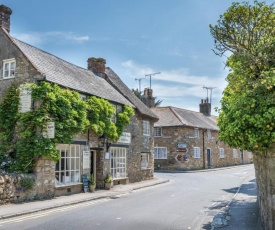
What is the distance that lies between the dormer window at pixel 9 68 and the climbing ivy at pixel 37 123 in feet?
2.98

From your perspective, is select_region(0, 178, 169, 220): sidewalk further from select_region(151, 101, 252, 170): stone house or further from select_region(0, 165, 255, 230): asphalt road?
select_region(151, 101, 252, 170): stone house

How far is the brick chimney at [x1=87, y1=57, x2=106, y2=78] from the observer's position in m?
24.8

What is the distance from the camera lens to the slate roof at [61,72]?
16013 millimetres

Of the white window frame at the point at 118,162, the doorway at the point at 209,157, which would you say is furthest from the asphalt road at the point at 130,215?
the doorway at the point at 209,157

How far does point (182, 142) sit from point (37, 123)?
24996 millimetres

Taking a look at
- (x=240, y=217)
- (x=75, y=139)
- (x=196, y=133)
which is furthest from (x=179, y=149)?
(x=240, y=217)

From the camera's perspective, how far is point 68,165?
637 inches

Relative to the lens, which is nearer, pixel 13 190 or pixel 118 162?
pixel 13 190

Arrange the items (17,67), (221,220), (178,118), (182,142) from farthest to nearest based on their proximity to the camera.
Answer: (178,118), (182,142), (17,67), (221,220)

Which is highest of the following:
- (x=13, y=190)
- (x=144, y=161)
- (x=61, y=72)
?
(x=61, y=72)

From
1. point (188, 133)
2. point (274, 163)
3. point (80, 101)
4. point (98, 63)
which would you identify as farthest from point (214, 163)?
point (274, 163)

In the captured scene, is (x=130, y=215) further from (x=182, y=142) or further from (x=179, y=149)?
(x=182, y=142)

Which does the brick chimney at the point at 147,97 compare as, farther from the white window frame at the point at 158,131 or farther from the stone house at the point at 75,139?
the stone house at the point at 75,139

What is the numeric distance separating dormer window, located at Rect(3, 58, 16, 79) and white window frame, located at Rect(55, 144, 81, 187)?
15.2 feet
